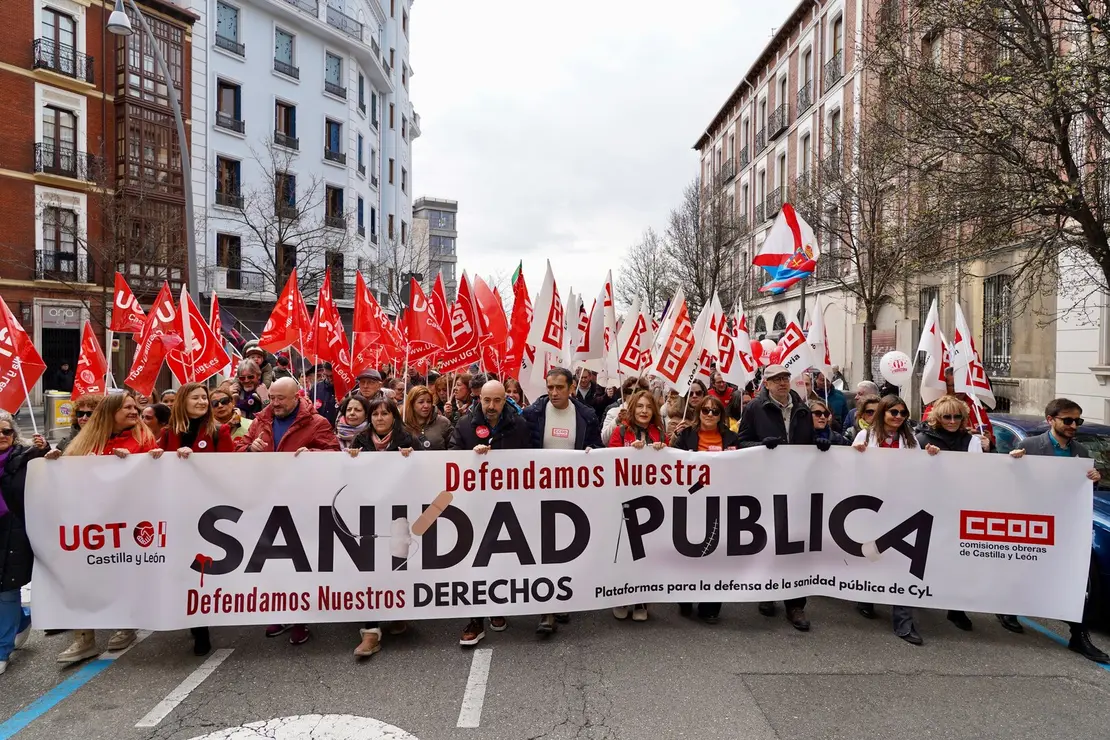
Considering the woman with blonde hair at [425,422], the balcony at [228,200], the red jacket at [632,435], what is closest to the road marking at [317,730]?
the woman with blonde hair at [425,422]

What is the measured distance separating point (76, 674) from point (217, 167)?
29.6 m

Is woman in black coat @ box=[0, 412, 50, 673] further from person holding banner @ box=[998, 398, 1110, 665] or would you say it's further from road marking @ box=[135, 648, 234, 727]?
person holding banner @ box=[998, 398, 1110, 665]

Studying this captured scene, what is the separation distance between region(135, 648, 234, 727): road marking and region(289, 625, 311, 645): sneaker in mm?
381

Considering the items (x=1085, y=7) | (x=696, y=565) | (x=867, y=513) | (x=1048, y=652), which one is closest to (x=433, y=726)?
(x=696, y=565)

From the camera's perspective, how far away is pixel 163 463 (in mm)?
4590

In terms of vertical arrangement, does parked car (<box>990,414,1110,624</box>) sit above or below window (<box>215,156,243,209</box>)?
below

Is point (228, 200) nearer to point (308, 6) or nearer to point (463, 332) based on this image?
point (308, 6)

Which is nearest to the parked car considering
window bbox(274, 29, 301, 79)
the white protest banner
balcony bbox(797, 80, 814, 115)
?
the white protest banner

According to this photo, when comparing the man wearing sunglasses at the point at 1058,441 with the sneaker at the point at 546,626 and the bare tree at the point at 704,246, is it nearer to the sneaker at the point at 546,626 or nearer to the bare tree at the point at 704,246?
the sneaker at the point at 546,626

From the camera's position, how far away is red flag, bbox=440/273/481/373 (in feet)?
28.9

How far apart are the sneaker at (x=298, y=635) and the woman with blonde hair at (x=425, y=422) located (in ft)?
5.37

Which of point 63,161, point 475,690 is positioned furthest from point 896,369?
point 63,161

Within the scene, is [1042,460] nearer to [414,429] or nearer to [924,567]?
[924,567]

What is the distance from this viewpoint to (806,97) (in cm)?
3062
